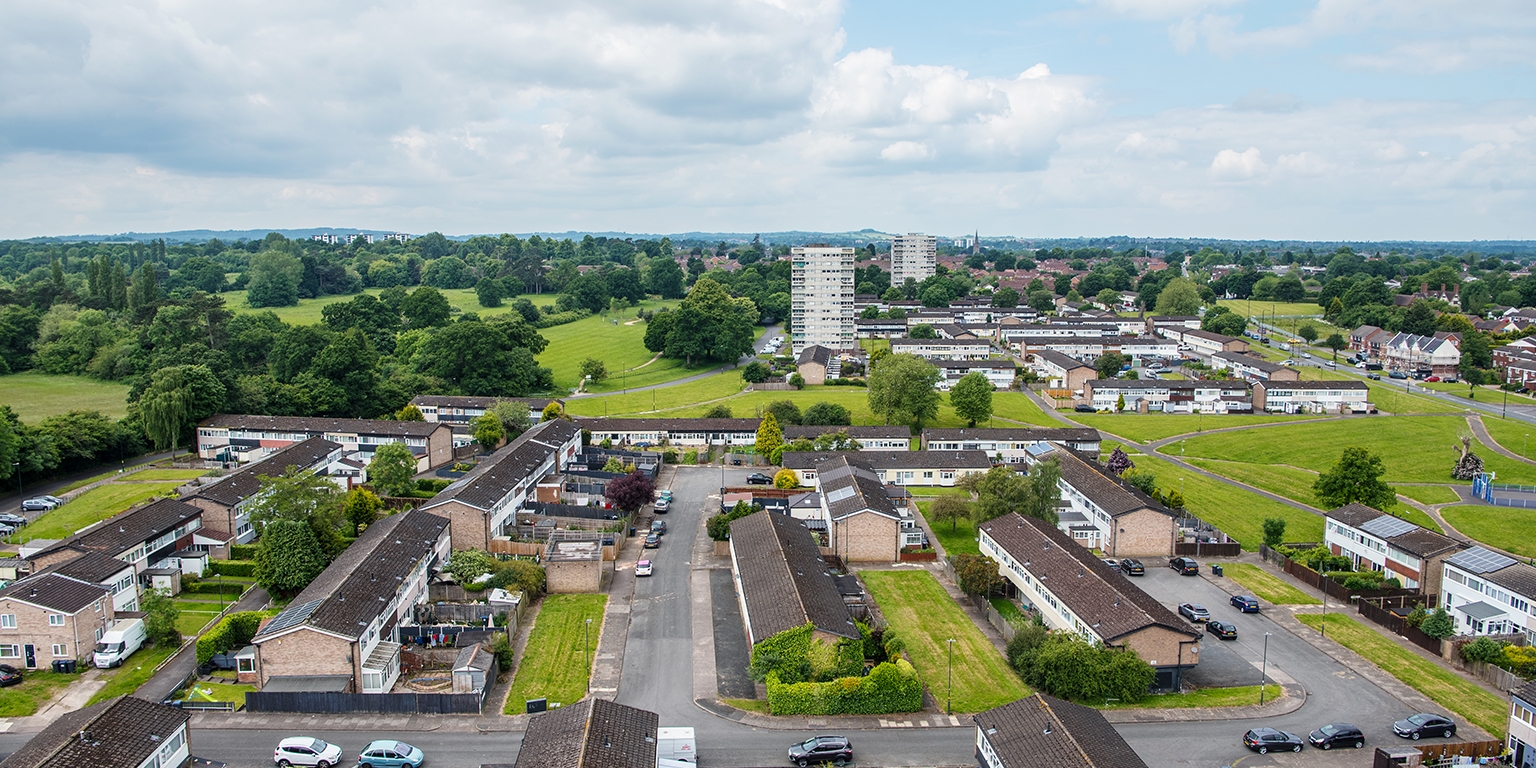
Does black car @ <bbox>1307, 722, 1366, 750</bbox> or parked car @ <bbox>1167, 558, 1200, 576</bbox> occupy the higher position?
Answer: parked car @ <bbox>1167, 558, 1200, 576</bbox>

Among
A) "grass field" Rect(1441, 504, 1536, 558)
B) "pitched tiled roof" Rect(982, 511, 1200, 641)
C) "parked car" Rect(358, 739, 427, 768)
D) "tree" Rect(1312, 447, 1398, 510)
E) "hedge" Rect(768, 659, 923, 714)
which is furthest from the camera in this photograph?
"tree" Rect(1312, 447, 1398, 510)

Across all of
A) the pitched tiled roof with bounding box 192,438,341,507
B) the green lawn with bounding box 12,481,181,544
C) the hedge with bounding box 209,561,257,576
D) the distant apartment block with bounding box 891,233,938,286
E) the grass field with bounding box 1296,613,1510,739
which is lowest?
the grass field with bounding box 1296,613,1510,739

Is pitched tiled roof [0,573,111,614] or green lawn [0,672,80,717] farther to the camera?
pitched tiled roof [0,573,111,614]

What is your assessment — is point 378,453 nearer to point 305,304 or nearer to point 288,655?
point 288,655

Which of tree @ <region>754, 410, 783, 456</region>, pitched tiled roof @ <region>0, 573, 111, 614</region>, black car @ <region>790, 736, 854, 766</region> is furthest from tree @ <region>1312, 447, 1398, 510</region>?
pitched tiled roof @ <region>0, 573, 111, 614</region>

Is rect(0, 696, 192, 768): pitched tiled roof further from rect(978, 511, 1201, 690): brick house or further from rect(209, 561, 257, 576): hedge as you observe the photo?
rect(978, 511, 1201, 690): brick house

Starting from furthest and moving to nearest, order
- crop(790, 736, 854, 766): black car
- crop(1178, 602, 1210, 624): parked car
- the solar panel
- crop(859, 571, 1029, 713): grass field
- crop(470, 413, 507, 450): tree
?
crop(470, 413, 507, 450): tree < crop(1178, 602, 1210, 624): parked car < the solar panel < crop(859, 571, 1029, 713): grass field < crop(790, 736, 854, 766): black car
